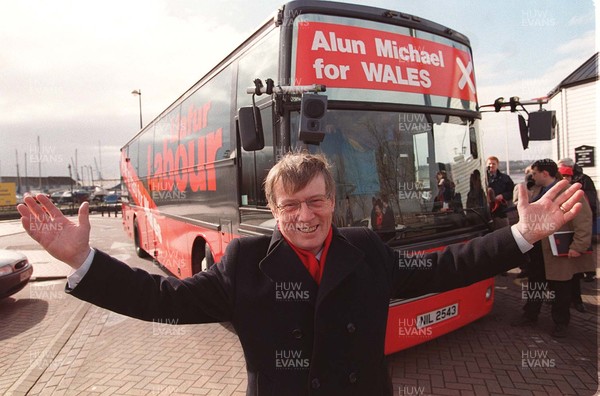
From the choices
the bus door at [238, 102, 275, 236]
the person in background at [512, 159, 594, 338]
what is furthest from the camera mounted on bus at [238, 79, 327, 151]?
the person in background at [512, 159, 594, 338]

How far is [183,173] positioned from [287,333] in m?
6.02

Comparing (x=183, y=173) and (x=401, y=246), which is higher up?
(x=183, y=173)

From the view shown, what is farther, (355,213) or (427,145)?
(427,145)

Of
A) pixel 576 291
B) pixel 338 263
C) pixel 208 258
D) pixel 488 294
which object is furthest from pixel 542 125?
pixel 208 258

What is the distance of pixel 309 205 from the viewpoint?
1.89 metres

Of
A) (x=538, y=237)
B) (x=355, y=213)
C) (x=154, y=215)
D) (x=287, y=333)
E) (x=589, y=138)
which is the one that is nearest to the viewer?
(x=287, y=333)

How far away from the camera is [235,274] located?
6.25 feet

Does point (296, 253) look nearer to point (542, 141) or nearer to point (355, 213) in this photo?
point (355, 213)

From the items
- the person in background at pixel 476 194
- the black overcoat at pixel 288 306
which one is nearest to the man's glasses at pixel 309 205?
the black overcoat at pixel 288 306

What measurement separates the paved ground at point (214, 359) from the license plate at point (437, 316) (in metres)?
0.55

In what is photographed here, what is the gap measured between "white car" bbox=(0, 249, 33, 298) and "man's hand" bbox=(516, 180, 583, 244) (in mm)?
8426

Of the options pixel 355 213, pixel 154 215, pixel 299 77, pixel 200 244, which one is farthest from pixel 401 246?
pixel 154 215

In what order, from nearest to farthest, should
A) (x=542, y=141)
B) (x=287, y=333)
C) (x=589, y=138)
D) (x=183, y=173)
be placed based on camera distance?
(x=287, y=333), (x=542, y=141), (x=183, y=173), (x=589, y=138)

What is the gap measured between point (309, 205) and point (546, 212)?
1.17 m
